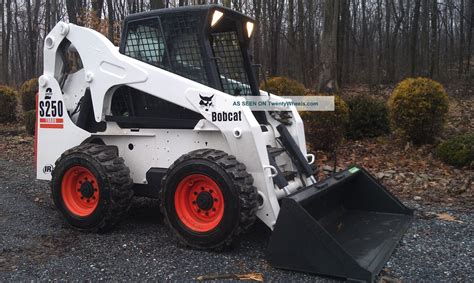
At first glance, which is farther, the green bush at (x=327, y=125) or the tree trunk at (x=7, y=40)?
the tree trunk at (x=7, y=40)

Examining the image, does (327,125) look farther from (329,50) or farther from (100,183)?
(100,183)

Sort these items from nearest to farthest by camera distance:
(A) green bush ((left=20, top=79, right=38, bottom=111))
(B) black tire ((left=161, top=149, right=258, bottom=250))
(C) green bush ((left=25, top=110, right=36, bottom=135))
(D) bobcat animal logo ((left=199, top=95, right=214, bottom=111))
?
(B) black tire ((left=161, top=149, right=258, bottom=250)) → (D) bobcat animal logo ((left=199, top=95, right=214, bottom=111)) → (C) green bush ((left=25, top=110, right=36, bottom=135)) → (A) green bush ((left=20, top=79, right=38, bottom=111))

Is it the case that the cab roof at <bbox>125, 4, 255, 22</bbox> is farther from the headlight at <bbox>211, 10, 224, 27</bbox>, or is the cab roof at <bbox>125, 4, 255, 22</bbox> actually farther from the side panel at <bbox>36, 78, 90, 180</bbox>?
the side panel at <bbox>36, 78, 90, 180</bbox>

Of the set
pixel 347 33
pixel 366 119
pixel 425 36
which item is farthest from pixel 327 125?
pixel 425 36

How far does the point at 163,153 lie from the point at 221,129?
85cm

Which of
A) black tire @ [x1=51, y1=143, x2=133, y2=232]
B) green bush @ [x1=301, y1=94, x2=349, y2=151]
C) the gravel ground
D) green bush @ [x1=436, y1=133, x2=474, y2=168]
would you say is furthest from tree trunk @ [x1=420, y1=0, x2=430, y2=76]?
black tire @ [x1=51, y1=143, x2=133, y2=232]

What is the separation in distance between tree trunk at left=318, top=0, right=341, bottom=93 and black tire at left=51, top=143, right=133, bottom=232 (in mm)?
7793

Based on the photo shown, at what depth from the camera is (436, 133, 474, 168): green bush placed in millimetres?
7770

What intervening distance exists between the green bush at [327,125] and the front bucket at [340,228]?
3283mm

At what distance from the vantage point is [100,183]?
475 centimetres

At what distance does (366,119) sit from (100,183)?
266 inches

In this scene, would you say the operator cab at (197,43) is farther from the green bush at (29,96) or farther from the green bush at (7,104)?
the green bush at (29,96)

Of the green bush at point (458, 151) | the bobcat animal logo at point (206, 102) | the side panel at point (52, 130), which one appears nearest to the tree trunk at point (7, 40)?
the side panel at point (52, 130)

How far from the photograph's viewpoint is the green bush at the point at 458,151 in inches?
306
